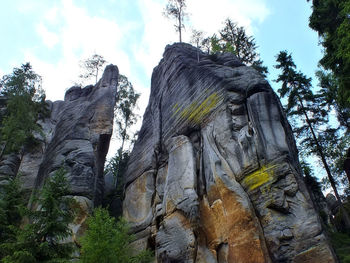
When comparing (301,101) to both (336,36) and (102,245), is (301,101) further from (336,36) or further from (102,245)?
(102,245)

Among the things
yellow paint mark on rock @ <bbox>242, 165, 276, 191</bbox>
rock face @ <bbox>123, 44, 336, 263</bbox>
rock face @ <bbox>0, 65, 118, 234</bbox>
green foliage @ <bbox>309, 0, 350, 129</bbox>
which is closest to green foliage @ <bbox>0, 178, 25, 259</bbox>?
rock face @ <bbox>0, 65, 118, 234</bbox>

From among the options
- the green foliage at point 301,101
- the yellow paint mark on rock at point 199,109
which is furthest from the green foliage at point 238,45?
the yellow paint mark on rock at point 199,109

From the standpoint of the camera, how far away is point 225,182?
430 inches

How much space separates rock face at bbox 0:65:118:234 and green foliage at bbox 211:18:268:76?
29.2ft

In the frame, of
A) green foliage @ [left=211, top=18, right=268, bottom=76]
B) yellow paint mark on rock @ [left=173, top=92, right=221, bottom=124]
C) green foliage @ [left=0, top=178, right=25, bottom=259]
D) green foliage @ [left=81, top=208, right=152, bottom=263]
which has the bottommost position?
green foliage @ [left=81, top=208, right=152, bottom=263]

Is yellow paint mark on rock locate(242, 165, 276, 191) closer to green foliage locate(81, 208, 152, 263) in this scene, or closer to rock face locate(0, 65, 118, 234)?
green foliage locate(81, 208, 152, 263)

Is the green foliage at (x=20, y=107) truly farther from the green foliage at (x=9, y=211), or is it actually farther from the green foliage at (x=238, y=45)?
the green foliage at (x=238, y=45)

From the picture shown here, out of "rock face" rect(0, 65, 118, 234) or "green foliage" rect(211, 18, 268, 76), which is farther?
"green foliage" rect(211, 18, 268, 76)

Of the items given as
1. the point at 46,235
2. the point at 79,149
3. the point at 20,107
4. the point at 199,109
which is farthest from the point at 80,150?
the point at 46,235

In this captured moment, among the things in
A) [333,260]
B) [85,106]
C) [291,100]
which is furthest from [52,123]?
[333,260]

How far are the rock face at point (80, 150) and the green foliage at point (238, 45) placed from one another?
8.90 metres

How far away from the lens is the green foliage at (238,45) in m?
26.1

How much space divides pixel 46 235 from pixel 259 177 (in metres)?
6.54

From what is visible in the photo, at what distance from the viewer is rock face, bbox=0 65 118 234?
16812mm
